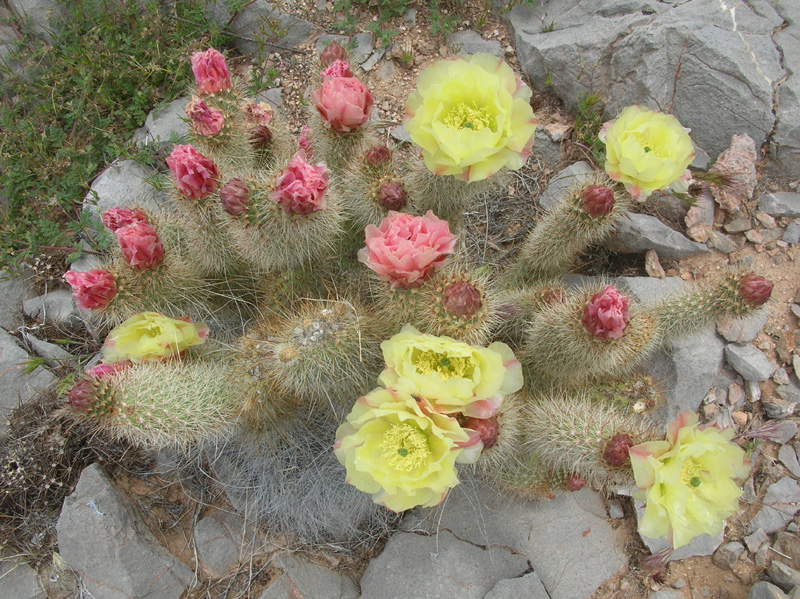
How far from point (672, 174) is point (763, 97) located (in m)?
1.71

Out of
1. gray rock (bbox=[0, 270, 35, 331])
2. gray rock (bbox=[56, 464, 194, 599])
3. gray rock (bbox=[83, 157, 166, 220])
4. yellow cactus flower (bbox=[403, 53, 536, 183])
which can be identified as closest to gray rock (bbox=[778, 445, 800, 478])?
yellow cactus flower (bbox=[403, 53, 536, 183])

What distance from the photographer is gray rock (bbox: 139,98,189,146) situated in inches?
161

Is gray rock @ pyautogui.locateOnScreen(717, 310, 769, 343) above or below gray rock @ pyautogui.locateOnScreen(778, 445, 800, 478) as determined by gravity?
above

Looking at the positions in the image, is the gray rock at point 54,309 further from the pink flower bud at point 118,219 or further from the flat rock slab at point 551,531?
the flat rock slab at point 551,531

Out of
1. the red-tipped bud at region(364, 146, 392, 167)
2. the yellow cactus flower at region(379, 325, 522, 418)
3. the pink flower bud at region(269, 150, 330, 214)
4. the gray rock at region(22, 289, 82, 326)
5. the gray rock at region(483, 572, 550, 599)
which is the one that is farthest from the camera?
the gray rock at region(22, 289, 82, 326)

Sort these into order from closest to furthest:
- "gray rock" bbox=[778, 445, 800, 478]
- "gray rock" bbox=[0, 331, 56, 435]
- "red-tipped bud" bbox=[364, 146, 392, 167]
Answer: "red-tipped bud" bbox=[364, 146, 392, 167], "gray rock" bbox=[778, 445, 800, 478], "gray rock" bbox=[0, 331, 56, 435]

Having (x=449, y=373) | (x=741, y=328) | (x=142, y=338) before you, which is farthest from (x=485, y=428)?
(x=741, y=328)

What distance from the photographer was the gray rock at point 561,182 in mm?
3762

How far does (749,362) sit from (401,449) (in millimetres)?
2359

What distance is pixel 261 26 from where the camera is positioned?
4426 millimetres

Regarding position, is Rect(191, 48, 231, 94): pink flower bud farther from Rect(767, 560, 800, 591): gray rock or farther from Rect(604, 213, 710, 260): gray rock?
Rect(767, 560, 800, 591): gray rock

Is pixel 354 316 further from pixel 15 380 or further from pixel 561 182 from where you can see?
pixel 15 380

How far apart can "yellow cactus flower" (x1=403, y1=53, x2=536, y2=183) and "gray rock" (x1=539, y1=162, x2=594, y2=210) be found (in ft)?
5.38

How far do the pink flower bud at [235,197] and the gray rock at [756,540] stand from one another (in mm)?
3013
